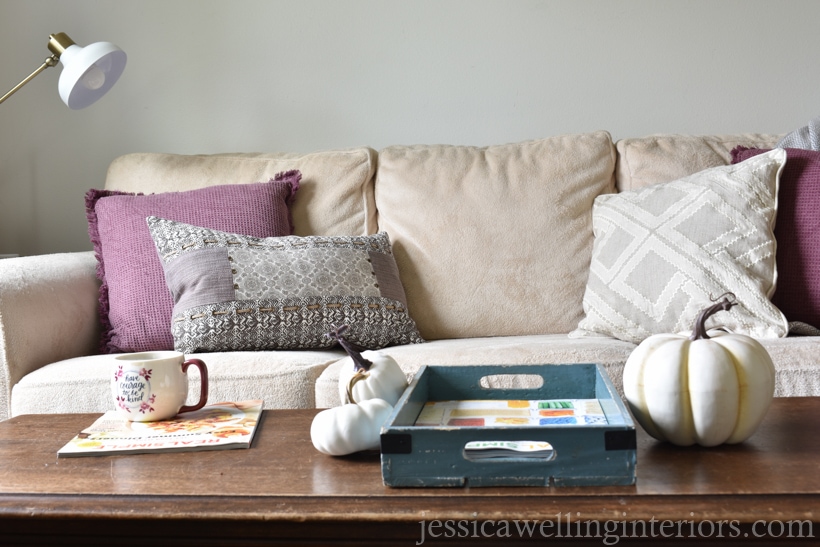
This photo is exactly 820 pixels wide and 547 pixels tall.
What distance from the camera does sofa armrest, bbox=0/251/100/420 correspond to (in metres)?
1.57

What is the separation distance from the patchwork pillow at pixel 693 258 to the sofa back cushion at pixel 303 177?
667mm

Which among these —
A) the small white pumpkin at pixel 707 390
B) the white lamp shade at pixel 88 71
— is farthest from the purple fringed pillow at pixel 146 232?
the small white pumpkin at pixel 707 390

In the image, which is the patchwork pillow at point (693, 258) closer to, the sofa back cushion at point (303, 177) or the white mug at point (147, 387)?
the sofa back cushion at point (303, 177)

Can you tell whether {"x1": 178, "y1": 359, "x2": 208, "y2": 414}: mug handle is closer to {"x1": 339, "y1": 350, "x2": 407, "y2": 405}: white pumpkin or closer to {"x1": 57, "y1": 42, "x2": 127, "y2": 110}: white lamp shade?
{"x1": 339, "y1": 350, "x2": 407, "y2": 405}: white pumpkin

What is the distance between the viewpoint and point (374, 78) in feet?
8.17

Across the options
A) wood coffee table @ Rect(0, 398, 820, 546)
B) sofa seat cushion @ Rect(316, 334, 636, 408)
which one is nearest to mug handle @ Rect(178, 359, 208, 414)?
wood coffee table @ Rect(0, 398, 820, 546)

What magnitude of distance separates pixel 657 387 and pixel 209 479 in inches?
18.6

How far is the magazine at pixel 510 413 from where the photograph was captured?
851 mm

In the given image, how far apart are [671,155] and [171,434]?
1.52m

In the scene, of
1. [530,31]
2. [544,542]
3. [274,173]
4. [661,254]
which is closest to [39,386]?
[274,173]

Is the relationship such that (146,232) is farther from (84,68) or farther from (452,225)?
(452,225)

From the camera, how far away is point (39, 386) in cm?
152

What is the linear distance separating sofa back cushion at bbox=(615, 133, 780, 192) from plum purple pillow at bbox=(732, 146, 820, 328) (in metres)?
0.23

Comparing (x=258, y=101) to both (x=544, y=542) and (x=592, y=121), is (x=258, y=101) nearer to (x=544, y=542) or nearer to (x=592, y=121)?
(x=592, y=121)
